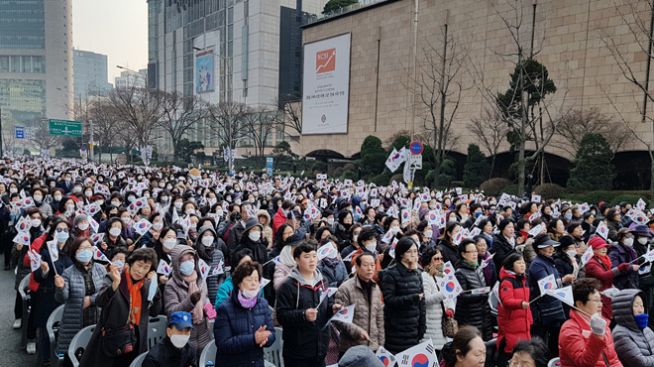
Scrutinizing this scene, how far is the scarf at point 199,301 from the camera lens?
178 inches

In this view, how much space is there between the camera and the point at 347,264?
7016mm

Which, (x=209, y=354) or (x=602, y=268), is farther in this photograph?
(x=602, y=268)

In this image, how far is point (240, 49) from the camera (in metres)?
69.2

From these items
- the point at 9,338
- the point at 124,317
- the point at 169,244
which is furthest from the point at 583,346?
the point at 9,338

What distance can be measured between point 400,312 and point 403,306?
3.1 inches

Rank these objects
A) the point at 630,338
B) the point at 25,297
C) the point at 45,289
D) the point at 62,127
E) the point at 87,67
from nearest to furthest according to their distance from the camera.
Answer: the point at 630,338
the point at 45,289
the point at 25,297
the point at 62,127
the point at 87,67

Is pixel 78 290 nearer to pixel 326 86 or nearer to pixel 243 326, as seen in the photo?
pixel 243 326

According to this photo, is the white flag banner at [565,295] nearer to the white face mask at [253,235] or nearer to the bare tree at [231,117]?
the white face mask at [253,235]

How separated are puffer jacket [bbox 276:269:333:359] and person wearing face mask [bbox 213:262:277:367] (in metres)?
0.25

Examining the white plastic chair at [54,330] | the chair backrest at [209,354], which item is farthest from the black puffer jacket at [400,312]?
the white plastic chair at [54,330]

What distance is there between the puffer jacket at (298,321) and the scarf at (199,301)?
3.03 ft

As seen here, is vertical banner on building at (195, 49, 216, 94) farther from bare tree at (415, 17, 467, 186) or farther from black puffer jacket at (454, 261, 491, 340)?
black puffer jacket at (454, 261, 491, 340)

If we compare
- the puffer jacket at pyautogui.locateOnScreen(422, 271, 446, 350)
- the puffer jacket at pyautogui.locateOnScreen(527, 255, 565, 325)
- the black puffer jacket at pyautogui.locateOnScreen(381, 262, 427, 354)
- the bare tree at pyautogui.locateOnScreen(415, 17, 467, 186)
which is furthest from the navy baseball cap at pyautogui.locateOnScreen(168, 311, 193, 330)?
the bare tree at pyautogui.locateOnScreen(415, 17, 467, 186)

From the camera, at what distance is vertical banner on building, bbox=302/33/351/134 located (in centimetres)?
4244
